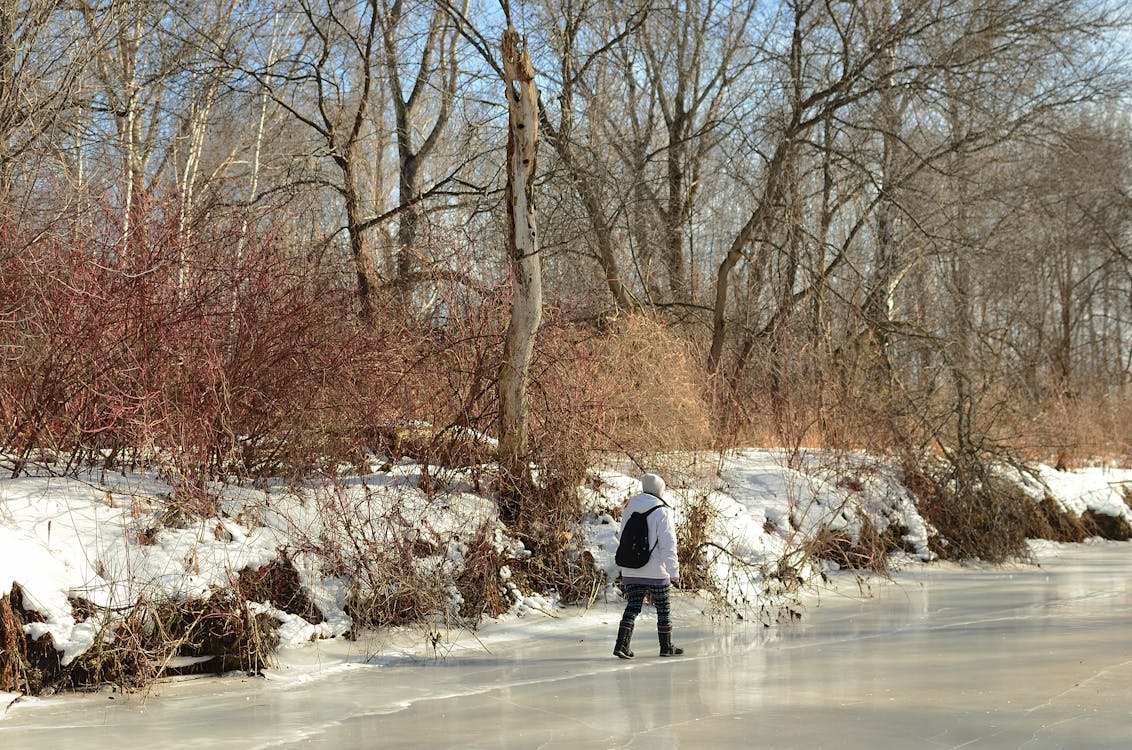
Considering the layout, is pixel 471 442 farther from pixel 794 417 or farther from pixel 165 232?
pixel 794 417

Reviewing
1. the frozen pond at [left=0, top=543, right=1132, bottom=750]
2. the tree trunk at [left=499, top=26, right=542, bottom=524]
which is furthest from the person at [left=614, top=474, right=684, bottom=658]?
the tree trunk at [left=499, top=26, right=542, bottom=524]

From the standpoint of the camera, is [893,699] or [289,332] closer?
[893,699]

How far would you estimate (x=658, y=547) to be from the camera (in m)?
8.77

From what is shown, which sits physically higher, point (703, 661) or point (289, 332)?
point (289, 332)

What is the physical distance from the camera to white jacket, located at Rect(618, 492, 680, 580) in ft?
28.7

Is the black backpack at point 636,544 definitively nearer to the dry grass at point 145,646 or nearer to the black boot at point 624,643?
the black boot at point 624,643

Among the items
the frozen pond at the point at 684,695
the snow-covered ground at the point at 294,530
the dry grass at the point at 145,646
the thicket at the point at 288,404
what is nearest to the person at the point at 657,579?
the frozen pond at the point at 684,695

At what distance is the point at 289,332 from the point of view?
33.1 ft

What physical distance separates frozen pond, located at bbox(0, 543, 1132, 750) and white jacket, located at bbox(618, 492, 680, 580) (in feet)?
2.19

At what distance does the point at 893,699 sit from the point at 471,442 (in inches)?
207

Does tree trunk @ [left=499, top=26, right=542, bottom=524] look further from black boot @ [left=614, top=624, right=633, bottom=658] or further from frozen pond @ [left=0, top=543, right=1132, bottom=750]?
black boot @ [left=614, top=624, right=633, bottom=658]

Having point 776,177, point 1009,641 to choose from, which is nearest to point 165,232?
point 1009,641

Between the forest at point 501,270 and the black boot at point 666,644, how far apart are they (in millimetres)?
2422

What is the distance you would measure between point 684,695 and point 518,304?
185 inches
